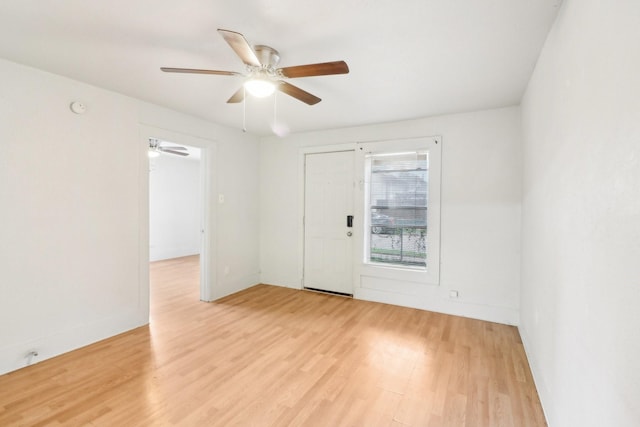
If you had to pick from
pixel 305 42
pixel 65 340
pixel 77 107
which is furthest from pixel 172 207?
pixel 305 42

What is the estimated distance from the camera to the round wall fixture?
265 centimetres

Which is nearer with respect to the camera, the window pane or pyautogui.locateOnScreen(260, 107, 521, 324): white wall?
pyautogui.locateOnScreen(260, 107, 521, 324): white wall

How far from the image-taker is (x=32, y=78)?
2.42 meters

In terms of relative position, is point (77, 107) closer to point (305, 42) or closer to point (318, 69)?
point (305, 42)

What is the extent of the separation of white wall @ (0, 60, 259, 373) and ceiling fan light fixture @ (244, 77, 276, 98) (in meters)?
1.81

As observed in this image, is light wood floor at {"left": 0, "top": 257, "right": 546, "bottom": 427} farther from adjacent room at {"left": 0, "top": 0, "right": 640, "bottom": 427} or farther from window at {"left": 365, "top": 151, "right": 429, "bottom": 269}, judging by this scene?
window at {"left": 365, "top": 151, "right": 429, "bottom": 269}

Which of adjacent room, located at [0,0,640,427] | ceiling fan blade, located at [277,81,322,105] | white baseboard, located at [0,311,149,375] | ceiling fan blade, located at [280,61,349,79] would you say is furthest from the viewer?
white baseboard, located at [0,311,149,375]

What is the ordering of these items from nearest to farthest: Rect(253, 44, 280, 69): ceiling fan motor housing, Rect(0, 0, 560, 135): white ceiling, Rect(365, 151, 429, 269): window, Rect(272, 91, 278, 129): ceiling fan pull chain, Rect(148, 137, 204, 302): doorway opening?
1. Rect(0, 0, 560, 135): white ceiling
2. Rect(253, 44, 280, 69): ceiling fan motor housing
3. Rect(272, 91, 278, 129): ceiling fan pull chain
4. Rect(365, 151, 429, 269): window
5. Rect(148, 137, 204, 302): doorway opening

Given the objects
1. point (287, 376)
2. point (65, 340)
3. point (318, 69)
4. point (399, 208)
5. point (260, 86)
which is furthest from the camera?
point (399, 208)

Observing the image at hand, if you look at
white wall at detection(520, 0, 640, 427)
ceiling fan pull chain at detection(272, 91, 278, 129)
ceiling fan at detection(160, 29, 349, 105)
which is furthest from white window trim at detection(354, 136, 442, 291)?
ceiling fan at detection(160, 29, 349, 105)

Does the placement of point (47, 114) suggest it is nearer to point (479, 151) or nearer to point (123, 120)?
point (123, 120)

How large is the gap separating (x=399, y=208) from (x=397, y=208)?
3 centimetres

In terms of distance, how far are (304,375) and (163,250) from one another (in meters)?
5.94

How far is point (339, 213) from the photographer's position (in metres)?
4.35
